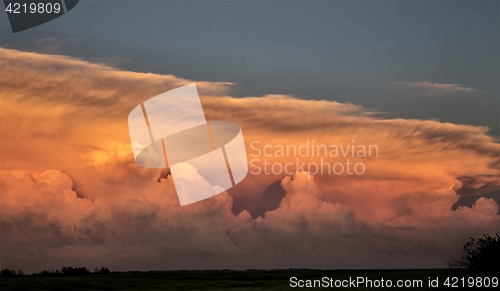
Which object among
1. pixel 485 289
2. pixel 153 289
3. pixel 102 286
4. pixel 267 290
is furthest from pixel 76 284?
pixel 485 289

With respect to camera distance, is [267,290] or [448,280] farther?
[267,290]

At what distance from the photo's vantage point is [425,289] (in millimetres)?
48312

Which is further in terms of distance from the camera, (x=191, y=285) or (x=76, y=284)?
(x=191, y=285)

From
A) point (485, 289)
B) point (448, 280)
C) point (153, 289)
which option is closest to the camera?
point (485, 289)

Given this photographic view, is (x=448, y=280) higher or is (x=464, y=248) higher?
(x=464, y=248)

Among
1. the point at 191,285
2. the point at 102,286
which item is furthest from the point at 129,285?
the point at 191,285

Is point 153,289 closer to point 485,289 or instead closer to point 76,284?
point 76,284

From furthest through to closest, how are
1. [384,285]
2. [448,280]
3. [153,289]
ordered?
[153,289] < [384,285] < [448,280]

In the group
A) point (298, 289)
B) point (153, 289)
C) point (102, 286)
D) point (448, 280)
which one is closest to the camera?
point (448, 280)

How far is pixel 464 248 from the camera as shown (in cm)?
5338

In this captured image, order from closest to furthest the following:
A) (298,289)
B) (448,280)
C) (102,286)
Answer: (448,280)
(298,289)
(102,286)

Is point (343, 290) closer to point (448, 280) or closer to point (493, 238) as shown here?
point (448, 280)

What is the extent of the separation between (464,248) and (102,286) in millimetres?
48534

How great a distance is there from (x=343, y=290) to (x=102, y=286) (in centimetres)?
3775
